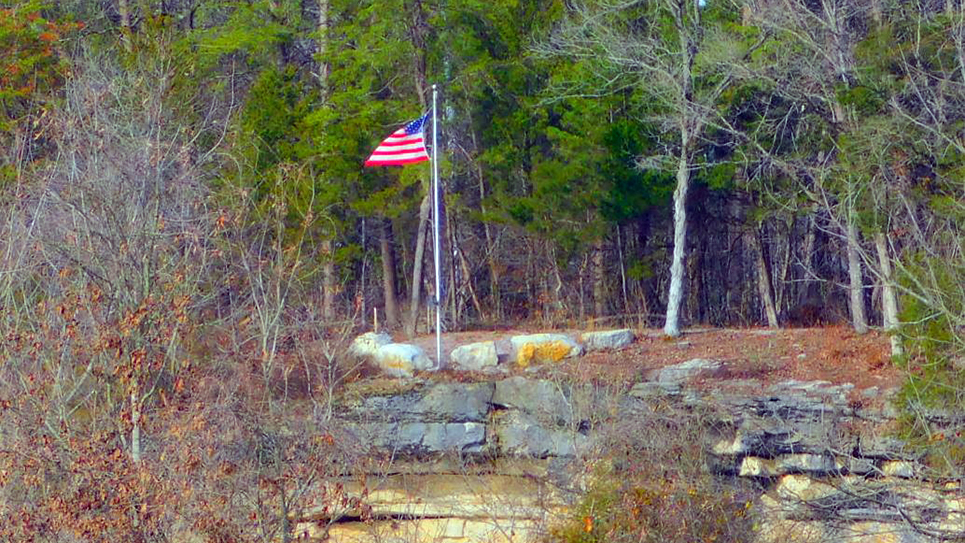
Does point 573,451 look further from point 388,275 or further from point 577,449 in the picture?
point 388,275

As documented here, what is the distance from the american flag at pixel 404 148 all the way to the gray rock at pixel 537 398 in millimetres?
3281

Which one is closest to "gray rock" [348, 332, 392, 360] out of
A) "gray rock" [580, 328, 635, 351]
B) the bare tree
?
"gray rock" [580, 328, 635, 351]

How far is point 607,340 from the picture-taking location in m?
17.1

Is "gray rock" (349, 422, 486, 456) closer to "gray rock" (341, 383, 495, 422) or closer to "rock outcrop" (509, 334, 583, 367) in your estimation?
"gray rock" (341, 383, 495, 422)

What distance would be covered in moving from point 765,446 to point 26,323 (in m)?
8.76

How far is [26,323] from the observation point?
11.9 meters

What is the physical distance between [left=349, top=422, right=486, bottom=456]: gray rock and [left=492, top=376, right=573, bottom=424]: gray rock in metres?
0.51

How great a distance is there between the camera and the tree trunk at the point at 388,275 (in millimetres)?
21766

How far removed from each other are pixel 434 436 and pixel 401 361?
1307 mm

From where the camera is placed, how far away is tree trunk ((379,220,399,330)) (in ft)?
71.4

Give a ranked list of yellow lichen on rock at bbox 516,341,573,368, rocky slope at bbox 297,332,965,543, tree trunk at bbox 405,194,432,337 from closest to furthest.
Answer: rocky slope at bbox 297,332,965,543, yellow lichen on rock at bbox 516,341,573,368, tree trunk at bbox 405,194,432,337

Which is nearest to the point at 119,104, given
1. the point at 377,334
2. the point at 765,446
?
the point at 377,334

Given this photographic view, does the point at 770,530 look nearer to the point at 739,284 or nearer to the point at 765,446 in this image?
the point at 765,446

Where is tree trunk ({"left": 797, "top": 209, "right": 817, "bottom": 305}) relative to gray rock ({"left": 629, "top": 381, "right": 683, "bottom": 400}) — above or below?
above
